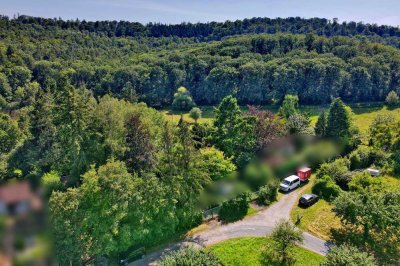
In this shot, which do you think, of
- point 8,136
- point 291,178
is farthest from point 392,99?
point 8,136

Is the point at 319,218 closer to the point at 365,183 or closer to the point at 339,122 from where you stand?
the point at 365,183

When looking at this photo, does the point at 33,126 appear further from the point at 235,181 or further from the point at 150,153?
the point at 235,181

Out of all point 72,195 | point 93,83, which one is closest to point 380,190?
point 72,195

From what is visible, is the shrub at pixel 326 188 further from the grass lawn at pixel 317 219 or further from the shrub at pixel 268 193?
the shrub at pixel 268 193

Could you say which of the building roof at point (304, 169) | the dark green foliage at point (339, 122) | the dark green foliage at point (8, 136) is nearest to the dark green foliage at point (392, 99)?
the dark green foliage at point (339, 122)

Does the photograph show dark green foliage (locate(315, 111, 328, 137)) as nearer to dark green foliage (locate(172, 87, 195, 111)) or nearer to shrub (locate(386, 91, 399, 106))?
shrub (locate(386, 91, 399, 106))
